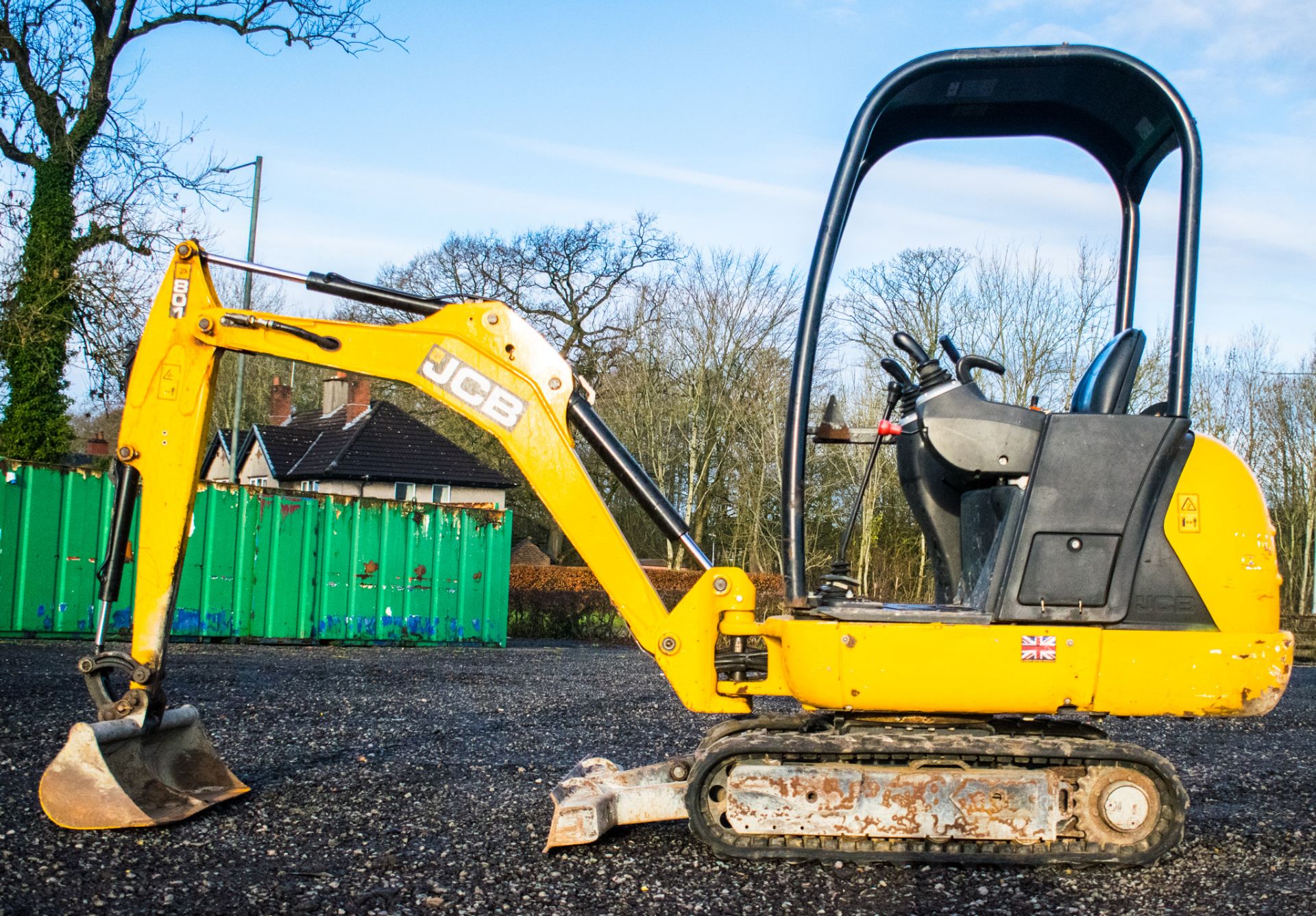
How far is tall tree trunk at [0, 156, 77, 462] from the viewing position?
18.4m

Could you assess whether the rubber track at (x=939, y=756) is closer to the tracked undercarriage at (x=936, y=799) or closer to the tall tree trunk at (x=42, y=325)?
the tracked undercarriage at (x=936, y=799)

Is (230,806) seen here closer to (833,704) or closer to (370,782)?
(370,782)

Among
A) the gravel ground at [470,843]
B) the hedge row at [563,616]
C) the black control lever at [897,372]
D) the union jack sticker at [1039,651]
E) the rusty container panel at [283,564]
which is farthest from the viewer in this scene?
the hedge row at [563,616]

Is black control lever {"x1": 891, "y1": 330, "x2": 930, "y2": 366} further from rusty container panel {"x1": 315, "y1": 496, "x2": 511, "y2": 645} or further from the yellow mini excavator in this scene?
rusty container panel {"x1": 315, "y1": 496, "x2": 511, "y2": 645}

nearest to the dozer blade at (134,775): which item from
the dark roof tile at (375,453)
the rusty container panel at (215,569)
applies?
the rusty container panel at (215,569)

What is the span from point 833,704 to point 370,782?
281 cm

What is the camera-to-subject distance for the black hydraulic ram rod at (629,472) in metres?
5.17

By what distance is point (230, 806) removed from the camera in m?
5.38

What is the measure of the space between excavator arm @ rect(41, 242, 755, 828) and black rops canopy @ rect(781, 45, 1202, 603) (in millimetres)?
788

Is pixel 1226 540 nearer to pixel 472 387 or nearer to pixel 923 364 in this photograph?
pixel 923 364

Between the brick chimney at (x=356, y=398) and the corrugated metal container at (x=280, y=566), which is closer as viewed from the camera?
the corrugated metal container at (x=280, y=566)

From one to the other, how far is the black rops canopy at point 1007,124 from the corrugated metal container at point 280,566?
11177 millimetres

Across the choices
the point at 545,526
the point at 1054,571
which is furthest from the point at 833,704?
the point at 545,526

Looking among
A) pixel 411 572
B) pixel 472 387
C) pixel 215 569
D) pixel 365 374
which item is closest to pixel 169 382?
pixel 365 374
